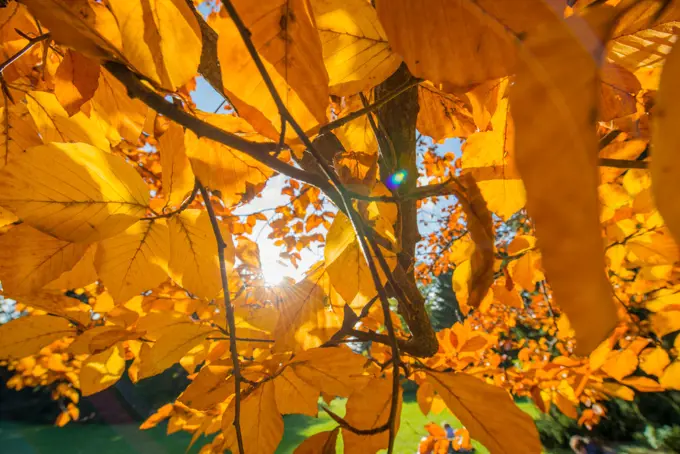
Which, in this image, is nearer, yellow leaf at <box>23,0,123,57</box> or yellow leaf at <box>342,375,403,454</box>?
yellow leaf at <box>23,0,123,57</box>

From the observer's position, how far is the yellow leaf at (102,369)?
672 mm

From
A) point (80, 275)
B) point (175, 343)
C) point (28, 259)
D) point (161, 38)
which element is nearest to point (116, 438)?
point (175, 343)

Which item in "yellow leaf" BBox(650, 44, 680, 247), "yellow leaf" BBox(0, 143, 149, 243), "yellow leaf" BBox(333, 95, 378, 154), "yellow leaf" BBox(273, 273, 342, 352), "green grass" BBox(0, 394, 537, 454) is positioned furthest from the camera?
"green grass" BBox(0, 394, 537, 454)

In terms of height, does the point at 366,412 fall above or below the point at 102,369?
below

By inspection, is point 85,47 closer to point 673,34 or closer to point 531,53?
point 531,53

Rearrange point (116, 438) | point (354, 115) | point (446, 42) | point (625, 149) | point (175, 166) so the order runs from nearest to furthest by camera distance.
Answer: point (446, 42), point (354, 115), point (175, 166), point (625, 149), point (116, 438)

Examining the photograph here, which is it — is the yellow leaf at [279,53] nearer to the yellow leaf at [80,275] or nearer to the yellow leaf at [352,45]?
the yellow leaf at [352,45]

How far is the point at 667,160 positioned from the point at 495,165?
435mm

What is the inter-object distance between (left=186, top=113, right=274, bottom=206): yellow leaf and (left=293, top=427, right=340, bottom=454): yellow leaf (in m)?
0.32

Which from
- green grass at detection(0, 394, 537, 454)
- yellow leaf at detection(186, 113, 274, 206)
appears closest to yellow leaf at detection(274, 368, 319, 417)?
yellow leaf at detection(186, 113, 274, 206)

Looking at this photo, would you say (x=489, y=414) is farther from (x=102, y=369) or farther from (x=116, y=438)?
(x=116, y=438)

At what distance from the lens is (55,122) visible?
0.49 meters

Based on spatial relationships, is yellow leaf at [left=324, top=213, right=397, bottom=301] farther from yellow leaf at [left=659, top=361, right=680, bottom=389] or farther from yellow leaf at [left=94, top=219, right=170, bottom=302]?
yellow leaf at [left=659, top=361, right=680, bottom=389]

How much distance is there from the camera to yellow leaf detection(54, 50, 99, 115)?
0.37 meters
